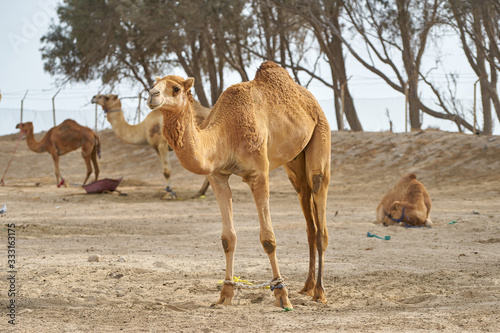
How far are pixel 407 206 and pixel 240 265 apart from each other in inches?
154

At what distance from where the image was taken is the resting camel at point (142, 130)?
1521cm

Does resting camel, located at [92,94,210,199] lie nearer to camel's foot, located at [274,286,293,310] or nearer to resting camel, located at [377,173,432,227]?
resting camel, located at [377,173,432,227]

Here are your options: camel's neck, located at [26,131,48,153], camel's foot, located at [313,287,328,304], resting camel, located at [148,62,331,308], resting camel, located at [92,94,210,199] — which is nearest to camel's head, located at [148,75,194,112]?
resting camel, located at [148,62,331,308]

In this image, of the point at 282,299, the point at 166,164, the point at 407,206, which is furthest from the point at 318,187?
the point at 166,164

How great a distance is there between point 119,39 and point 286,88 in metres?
24.5

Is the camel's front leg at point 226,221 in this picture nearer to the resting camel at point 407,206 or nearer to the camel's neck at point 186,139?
the camel's neck at point 186,139

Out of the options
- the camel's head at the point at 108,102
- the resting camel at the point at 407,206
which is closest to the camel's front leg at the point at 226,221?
the resting camel at the point at 407,206

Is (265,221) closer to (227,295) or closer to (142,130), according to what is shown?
(227,295)

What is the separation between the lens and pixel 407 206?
982cm

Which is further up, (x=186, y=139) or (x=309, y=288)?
(x=186, y=139)

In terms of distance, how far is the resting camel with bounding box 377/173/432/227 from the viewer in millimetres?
9727

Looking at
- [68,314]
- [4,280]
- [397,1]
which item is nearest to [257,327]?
[68,314]

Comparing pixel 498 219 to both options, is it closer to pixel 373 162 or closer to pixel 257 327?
pixel 257 327

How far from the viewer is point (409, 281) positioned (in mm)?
6137
